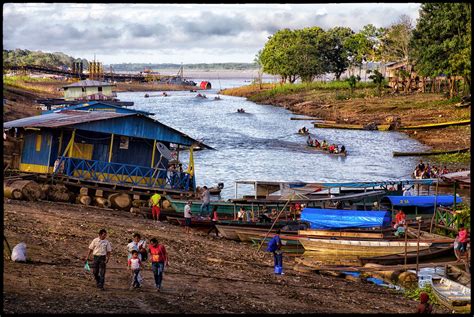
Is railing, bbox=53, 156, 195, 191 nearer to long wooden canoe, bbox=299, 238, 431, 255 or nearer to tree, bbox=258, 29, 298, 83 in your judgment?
long wooden canoe, bbox=299, 238, 431, 255

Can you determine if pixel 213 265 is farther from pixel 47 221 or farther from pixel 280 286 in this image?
pixel 47 221

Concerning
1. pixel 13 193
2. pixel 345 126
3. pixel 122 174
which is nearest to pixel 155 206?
pixel 122 174

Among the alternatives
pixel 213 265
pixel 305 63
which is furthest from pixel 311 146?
pixel 305 63

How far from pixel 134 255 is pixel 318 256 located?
11000 mm

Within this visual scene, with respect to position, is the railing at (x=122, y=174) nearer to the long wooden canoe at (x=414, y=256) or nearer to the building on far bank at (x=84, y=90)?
the long wooden canoe at (x=414, y=256)

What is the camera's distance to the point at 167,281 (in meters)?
17.3

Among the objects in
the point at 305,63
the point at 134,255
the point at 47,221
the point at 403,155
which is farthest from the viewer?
the point at 305,63

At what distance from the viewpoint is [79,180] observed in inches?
1240

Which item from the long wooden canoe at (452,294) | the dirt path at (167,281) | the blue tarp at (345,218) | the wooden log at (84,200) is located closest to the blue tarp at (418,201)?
the blue tarp at (345,218)

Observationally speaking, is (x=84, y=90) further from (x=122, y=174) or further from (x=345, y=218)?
(x=345, y=218)

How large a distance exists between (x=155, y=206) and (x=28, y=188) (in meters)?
5.28

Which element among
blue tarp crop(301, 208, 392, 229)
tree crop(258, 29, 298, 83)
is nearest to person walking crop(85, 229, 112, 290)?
blue tarp crop(301, 208, 392, 229)

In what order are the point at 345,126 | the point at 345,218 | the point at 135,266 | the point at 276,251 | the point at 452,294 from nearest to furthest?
the point at 135,266, the point at 452,294, the point at 276,251, the point at 345,218, the point at 345,126

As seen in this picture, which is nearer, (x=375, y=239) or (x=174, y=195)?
(x=375, y=239)
